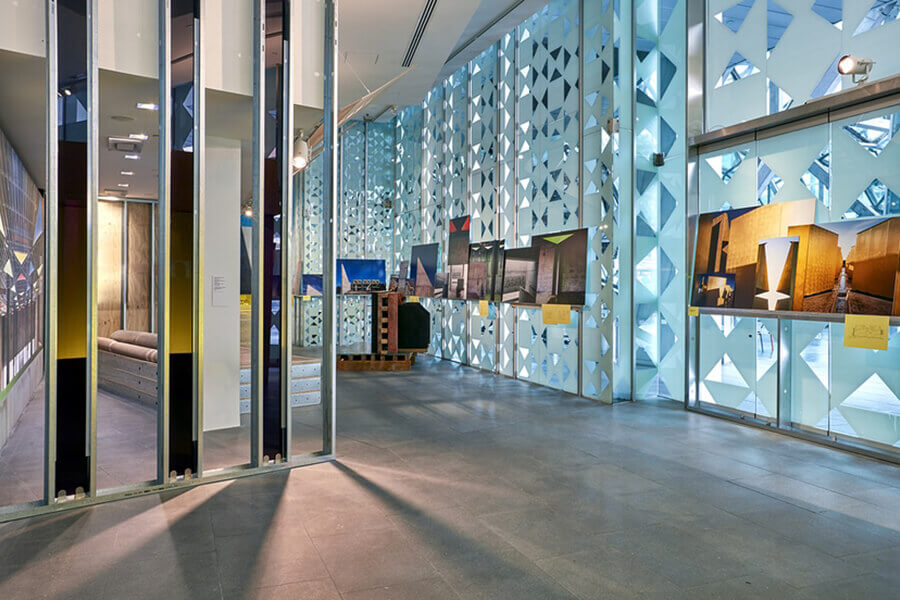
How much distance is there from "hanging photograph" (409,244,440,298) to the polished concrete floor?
17.4 ft

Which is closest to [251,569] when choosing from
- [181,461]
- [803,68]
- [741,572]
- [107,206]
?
[181,461]

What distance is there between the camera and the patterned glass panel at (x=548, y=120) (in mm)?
7320

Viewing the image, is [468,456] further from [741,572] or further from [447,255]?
[447,255]

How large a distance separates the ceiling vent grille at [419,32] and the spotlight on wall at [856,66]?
3499 millimetres

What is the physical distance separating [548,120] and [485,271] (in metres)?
2.24

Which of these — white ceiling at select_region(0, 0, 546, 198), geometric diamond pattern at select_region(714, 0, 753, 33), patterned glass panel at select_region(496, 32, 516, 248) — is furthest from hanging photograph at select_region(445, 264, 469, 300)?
geometric diamond pattern at select_region(714, 0, 753, 33)

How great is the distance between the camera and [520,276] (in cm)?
779

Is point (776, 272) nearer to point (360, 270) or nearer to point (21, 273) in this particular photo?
point (21, 273)

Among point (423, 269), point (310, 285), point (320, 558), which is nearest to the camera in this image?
point (320, 558)

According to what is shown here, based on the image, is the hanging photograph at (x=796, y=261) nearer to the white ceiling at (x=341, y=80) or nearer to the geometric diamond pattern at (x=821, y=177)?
the geometric diamond pattern at (x=821, y=177)

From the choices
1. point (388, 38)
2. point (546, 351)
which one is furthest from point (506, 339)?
point (388, 38)

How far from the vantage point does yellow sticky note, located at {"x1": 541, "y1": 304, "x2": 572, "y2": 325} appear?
6809mm

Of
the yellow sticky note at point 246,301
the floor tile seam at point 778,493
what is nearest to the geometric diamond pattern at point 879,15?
the floor tile seam at point 778,493

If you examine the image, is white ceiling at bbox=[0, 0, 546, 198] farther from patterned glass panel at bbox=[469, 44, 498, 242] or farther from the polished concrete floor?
the polished concrete floor
